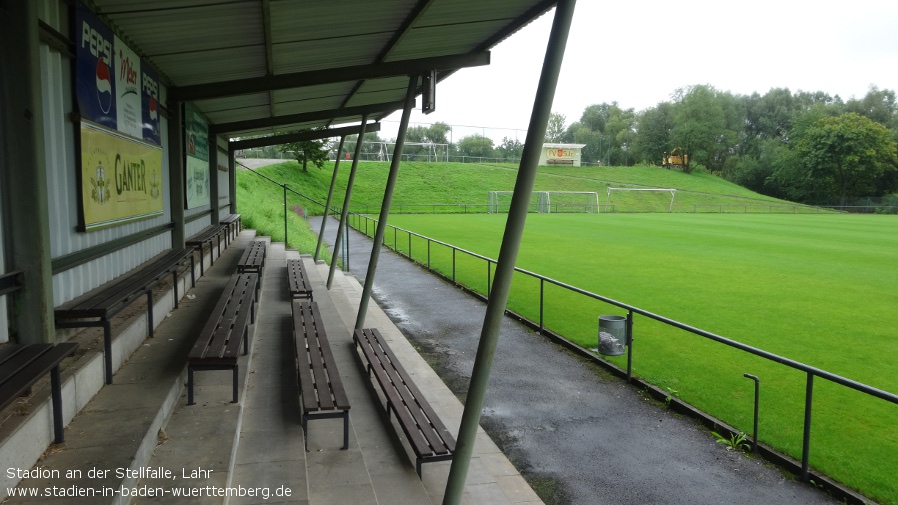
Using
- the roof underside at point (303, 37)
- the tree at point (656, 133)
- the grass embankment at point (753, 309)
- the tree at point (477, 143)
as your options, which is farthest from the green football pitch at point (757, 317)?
the tree at point (656, 133)

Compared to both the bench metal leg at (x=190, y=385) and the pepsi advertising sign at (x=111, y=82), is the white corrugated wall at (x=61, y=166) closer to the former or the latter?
the pepsi advertising sign at (x=111, y=82)

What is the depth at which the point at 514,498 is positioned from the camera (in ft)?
14.1

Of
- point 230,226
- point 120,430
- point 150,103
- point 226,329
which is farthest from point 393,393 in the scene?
point 230,226

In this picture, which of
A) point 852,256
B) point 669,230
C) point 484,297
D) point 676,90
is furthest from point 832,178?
point 484,297

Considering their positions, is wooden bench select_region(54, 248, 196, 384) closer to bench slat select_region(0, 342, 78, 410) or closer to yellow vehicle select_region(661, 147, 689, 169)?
bench slat select_region(0, 342, 78, 410)

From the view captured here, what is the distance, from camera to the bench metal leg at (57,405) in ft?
11.5

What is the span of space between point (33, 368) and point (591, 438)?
4286 mm

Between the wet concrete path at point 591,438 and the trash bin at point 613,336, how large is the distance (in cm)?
33

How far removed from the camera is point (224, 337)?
17.7 ft

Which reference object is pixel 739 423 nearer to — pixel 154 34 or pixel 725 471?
pixel 725 471

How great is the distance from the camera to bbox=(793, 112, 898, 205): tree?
72.1 metres

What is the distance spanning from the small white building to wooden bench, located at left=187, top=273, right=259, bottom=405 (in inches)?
3208

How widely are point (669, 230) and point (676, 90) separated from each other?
78781 millimetres

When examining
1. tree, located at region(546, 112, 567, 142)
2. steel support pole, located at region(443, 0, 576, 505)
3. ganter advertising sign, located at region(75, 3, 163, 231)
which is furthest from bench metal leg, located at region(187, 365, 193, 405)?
tree, located at region(546, 112, 567, 142)
